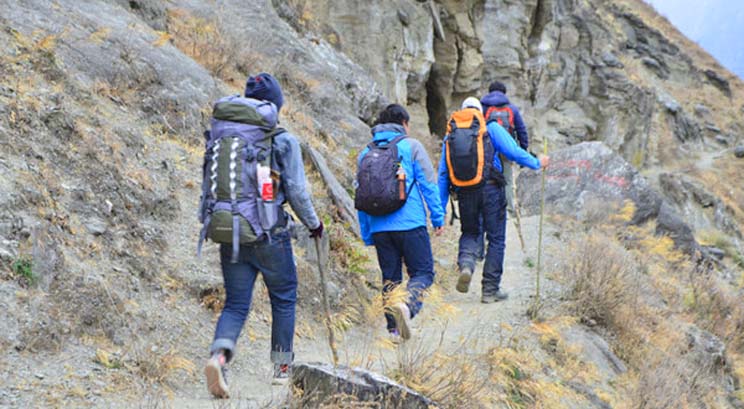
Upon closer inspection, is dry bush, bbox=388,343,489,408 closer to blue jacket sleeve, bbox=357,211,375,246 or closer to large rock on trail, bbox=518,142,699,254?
blue jacket sleeve, bbox=357,211,375,246

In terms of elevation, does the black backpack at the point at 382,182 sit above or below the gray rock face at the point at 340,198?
above

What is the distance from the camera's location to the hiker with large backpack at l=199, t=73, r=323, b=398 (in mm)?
4109

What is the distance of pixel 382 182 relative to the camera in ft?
17.6

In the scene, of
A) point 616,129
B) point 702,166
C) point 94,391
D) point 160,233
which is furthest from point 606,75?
point 94,391

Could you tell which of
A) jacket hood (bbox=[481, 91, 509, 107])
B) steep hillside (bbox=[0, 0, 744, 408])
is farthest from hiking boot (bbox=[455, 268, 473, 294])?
jacket hood (bbox=[481, 91, 509, 107])

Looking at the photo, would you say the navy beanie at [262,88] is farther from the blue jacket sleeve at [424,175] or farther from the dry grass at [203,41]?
the dry grass at [203,41]

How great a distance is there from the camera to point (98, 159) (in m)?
6.16

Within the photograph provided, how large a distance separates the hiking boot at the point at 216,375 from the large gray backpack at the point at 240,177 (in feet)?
1.91

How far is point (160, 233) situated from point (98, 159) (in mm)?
868

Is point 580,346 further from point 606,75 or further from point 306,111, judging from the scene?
point 606,75

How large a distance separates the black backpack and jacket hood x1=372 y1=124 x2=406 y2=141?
82mm

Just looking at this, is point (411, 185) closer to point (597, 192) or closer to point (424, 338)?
point (424, 338)

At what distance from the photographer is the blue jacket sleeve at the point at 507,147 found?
6.77m

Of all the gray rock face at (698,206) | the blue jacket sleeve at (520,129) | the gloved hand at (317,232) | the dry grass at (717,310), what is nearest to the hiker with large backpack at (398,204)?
the gloved hand at (317,232)
